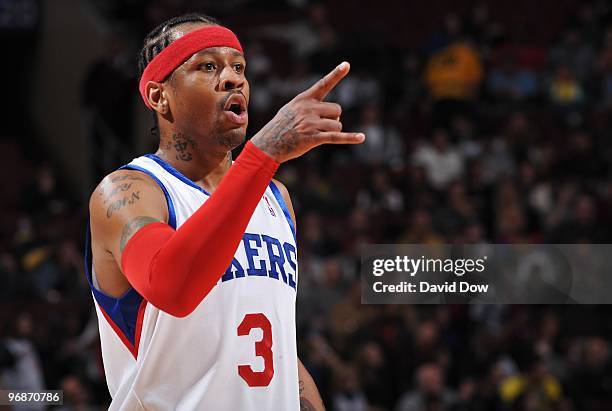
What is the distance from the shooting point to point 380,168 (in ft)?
42.3

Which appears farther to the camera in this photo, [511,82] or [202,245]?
[511,82]

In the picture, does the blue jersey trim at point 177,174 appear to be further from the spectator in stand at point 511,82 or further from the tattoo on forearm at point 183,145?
the spectator in stand at point 511,82

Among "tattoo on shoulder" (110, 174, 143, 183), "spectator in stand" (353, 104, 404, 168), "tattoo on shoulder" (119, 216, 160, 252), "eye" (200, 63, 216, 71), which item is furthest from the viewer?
"spectator in stand" (353, 104, 404, 168)

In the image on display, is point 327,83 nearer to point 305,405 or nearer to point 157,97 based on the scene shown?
point 157,97

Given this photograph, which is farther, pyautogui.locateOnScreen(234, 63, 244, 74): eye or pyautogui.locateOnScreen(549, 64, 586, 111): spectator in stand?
pyautogui.locateOnScreen(549, 64, 586, 111): spectator in stand

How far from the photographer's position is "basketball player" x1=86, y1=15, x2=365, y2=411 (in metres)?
2.97

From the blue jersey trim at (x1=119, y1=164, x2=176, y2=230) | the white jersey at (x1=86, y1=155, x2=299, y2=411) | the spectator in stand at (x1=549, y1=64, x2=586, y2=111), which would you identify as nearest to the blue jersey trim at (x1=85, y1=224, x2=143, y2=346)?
the white jersey at (x1=86, y1=155, x2=299, y2=411)

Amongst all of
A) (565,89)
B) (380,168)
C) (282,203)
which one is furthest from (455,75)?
(282,203)

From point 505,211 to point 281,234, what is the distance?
883cm

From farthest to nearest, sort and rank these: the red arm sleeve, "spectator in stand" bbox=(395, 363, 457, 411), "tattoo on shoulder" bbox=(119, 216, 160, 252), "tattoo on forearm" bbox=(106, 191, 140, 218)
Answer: "spectator in stand" bbox=(395, 363, 457, 411), "tattoo on forearm" bbox=(106, 191, 140, 218), "tattoo on shoulder" bbox=(119, 216, 160, 252), the red arm sleeve

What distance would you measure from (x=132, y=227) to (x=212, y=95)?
1.90ft

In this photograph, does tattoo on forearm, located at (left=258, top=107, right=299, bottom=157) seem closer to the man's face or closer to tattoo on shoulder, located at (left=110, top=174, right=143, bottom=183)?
the man's face

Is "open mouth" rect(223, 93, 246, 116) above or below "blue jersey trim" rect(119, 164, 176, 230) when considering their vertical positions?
above

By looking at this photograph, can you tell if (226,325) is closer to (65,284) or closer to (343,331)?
(343,331)
